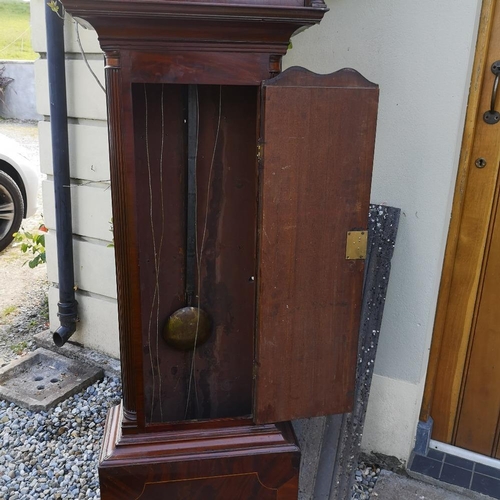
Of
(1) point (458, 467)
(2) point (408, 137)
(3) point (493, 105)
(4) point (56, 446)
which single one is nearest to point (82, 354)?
(4) point (56, 446)

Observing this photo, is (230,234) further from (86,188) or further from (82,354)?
(82,354)

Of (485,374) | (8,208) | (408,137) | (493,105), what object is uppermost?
(493,105)

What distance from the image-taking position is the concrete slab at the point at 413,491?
1.90 meters

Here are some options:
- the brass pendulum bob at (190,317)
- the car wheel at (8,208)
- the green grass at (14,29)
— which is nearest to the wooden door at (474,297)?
the brass pendulum bob at (190,317)

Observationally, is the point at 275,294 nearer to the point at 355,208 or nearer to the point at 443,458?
the point at 355,208

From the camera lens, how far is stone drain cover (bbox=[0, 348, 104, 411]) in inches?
94.8

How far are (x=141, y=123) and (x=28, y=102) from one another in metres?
11.8

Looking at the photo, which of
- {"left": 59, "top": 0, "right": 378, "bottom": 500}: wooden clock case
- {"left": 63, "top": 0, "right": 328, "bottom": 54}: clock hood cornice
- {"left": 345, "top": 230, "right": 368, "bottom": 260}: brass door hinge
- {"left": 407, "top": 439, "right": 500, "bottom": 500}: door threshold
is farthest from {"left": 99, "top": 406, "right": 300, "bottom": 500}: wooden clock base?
{"left": 63, "top": 0, "right": 328, "bottom": 54}: clock hood cornice

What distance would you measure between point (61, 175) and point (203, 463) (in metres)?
1.56

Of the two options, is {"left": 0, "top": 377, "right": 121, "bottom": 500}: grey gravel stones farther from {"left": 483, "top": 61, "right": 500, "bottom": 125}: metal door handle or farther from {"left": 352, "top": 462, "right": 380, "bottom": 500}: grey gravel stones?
{"left": 483, "top": 61, "right": 500, "bottom": 125}: metal door handle

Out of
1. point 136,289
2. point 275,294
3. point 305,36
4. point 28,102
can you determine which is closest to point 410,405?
point 275,294

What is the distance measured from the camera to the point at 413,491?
1.93 meters

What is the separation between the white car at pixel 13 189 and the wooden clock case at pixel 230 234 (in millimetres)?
3166

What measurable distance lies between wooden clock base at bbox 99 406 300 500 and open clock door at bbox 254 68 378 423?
0.28ft
